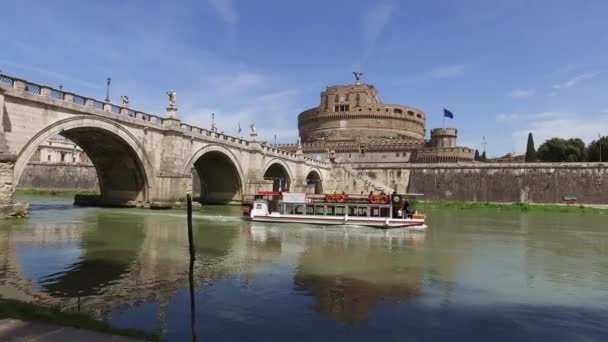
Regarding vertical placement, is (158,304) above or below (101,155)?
below

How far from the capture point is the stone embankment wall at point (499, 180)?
174 ft

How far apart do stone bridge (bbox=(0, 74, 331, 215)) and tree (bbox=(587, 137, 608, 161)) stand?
43.9m

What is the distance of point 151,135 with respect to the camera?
32438mm

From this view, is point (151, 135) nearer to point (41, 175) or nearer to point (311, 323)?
point (311, 323)

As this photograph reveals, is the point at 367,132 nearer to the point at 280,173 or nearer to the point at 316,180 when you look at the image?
the point at 316,180

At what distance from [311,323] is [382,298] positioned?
8.86 ft

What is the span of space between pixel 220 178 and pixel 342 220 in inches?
805

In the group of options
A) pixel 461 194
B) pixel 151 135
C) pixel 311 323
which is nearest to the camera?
pixel 311 323

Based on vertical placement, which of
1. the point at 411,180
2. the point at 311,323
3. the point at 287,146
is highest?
the point at 287,146

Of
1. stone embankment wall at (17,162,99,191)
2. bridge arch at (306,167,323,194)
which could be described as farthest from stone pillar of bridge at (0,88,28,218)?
stone embankment wall at (17,162,99,191)

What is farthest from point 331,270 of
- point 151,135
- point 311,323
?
point 151,135

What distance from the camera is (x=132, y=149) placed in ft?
101

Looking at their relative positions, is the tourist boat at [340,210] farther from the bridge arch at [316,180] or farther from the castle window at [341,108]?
the castle window at [341,108]

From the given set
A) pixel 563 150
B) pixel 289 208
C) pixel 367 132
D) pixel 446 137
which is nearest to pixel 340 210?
pixel 289 208
